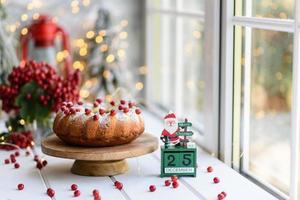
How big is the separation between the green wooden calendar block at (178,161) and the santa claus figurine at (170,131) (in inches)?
0.8

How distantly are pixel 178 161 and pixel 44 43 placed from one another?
1.30 m

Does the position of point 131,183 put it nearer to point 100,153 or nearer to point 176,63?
point 100,153

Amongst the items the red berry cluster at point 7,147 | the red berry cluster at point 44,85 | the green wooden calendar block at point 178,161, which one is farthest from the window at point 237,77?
the red berry cluster at point 7,147

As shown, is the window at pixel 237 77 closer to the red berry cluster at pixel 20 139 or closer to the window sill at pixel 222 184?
the window sill at pixel 222 184

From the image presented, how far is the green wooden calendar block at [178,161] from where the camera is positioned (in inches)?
82.6

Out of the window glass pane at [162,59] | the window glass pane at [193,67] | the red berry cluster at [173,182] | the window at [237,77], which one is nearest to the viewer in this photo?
the red berry cluster at [173,182]

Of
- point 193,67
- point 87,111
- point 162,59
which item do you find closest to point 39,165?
point 87,111

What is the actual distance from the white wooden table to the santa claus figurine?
0.39ft

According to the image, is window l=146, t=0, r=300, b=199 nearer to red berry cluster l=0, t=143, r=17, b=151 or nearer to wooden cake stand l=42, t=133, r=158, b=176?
wooden cake stand l=42, t=133, r=158, b=176

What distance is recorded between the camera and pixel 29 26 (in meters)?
3.26

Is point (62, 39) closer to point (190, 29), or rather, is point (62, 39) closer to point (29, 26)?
point (29, 26)

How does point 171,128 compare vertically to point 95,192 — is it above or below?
above

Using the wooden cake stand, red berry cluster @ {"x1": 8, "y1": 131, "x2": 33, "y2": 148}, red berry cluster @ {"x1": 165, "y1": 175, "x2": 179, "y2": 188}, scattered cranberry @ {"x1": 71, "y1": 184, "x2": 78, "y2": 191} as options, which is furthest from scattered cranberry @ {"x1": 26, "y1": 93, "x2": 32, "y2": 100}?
red berry cluster @ {"x1": 165, "y1": 175, "x2": 179, "y2": 188}

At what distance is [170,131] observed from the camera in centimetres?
210
